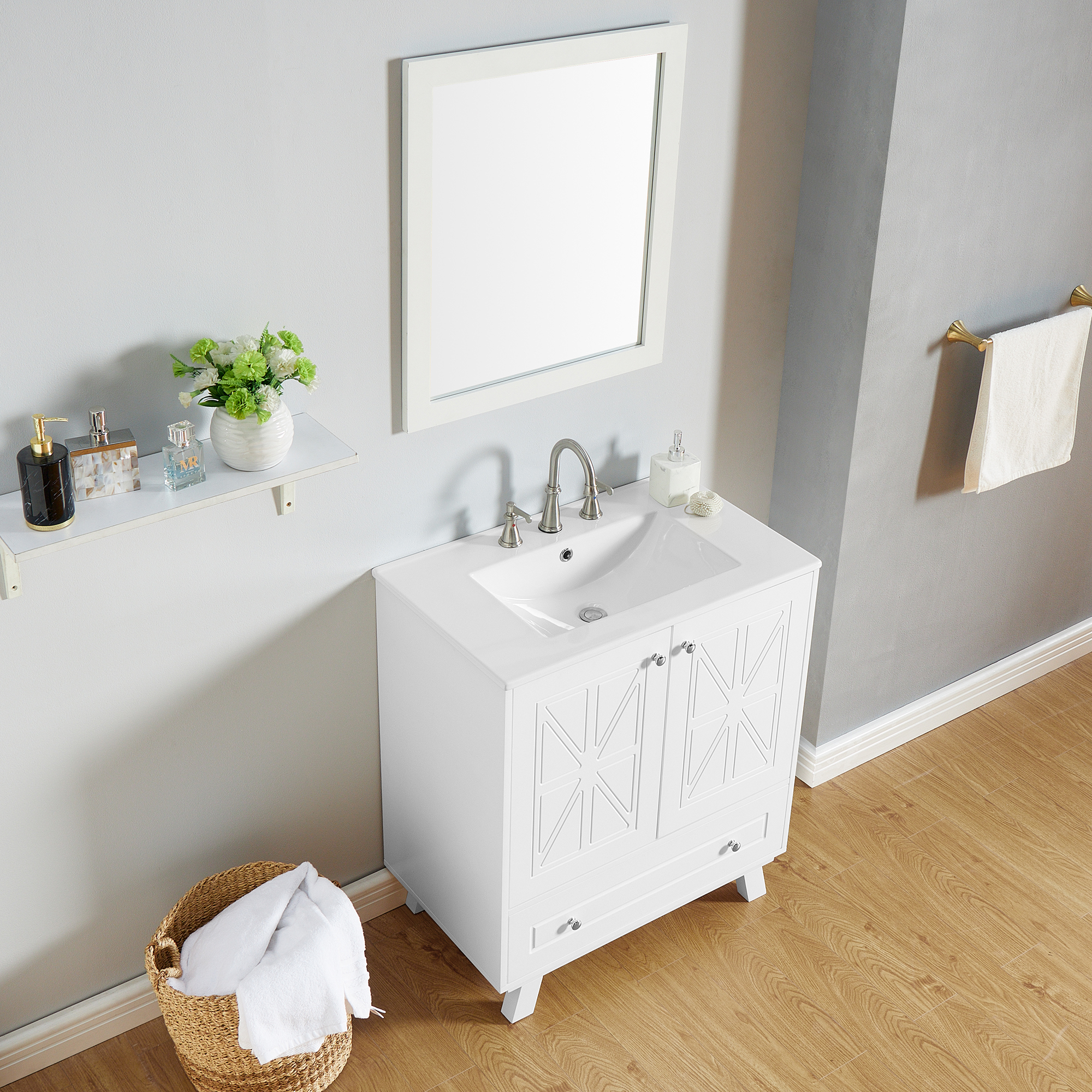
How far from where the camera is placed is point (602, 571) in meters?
2.54

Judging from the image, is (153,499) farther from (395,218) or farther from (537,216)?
(537,216)

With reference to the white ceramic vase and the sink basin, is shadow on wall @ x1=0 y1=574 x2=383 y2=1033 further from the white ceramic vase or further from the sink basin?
the white ceramic vase

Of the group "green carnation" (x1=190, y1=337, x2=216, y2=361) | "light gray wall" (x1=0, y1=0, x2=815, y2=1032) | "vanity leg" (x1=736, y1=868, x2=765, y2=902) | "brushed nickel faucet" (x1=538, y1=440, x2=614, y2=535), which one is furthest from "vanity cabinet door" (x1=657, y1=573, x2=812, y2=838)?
"green carnation" (x1=190, y1=337, x2=216, y2=361)

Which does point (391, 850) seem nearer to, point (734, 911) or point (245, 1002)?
point (245, 1002)

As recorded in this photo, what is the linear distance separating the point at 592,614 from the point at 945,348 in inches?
40.4

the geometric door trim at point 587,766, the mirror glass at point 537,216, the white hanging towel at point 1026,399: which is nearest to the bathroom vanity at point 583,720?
the geometric door trim at point 587,766

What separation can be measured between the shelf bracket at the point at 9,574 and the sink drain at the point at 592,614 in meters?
1.04

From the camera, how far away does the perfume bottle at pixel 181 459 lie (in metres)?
1.86

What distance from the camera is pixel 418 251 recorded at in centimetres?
209

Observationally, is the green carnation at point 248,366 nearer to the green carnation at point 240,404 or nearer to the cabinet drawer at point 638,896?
the green carnation at point 240,404

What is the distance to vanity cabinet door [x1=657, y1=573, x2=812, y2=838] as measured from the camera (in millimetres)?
2342

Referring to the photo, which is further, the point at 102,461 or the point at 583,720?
the point at 583,720

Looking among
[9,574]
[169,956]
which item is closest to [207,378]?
[9,574]

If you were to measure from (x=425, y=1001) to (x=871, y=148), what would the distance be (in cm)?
193
